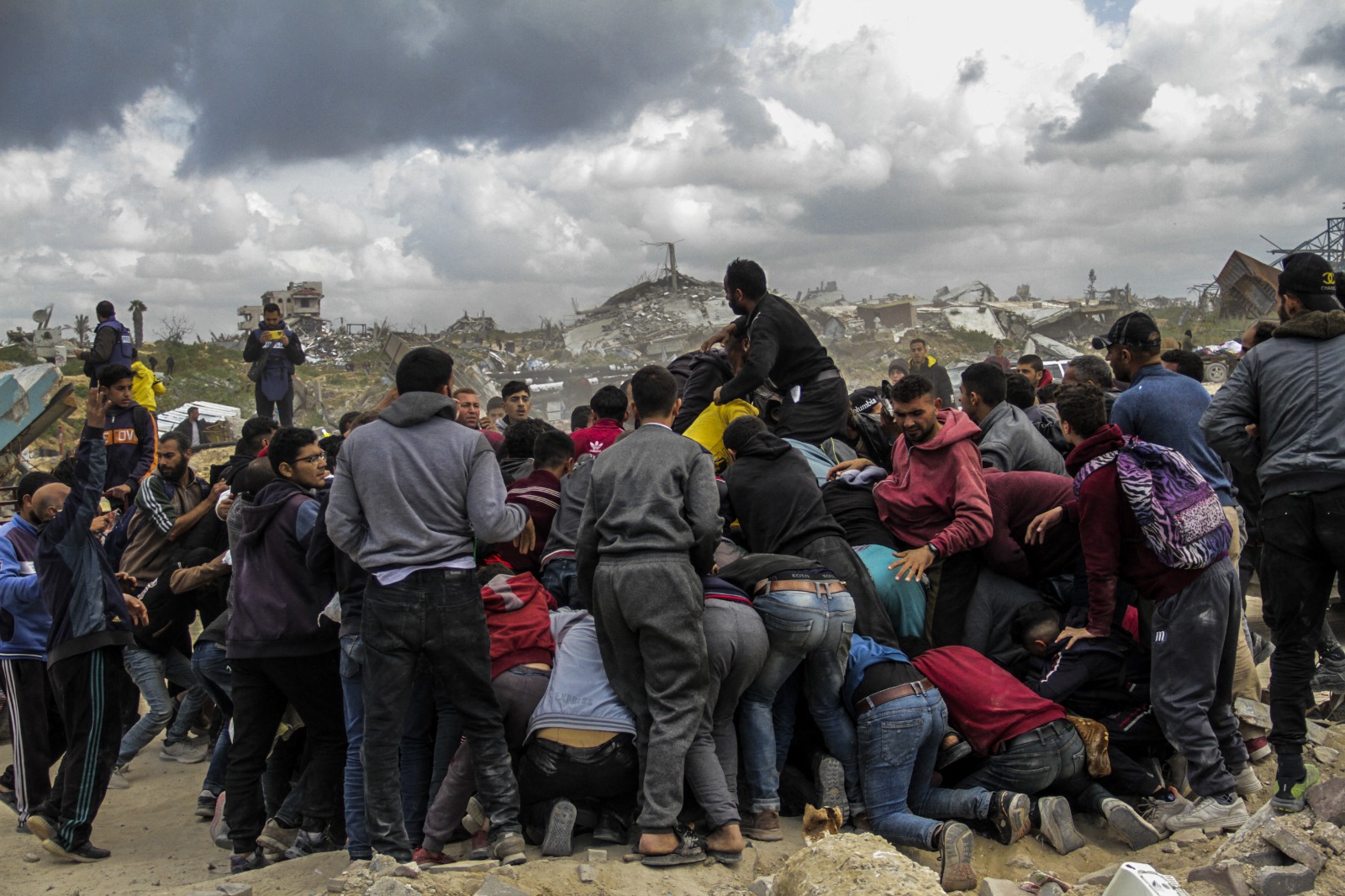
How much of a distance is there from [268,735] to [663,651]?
2.18 meters

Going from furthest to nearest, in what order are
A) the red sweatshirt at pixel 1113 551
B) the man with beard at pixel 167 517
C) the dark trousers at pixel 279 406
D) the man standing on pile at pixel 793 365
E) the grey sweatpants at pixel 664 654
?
the dark trousers at pixel 279 406, the man with beard at pixel 167 517, the man standing on pile at pixel 793 365, the red sweatshirt at pixel 1113 551, the grey sweatpants at pixel 664 654

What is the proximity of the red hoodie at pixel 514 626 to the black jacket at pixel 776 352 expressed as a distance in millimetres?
1833

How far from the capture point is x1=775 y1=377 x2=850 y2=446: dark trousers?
19.0 ft

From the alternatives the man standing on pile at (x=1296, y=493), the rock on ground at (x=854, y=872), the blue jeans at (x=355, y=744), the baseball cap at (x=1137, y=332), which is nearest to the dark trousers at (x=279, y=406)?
the blue jeans at (x=355, y=744)

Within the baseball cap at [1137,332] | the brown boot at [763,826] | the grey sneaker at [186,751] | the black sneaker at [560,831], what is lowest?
the grey sneaker at [186,751]

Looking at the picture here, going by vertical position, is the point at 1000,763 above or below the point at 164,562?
below

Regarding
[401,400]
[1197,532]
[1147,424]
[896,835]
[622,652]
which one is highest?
[401,400]

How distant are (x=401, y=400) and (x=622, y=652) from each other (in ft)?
4.60

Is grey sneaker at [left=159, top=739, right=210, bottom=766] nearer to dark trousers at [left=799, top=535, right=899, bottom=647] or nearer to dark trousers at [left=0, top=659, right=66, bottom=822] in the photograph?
dark trousers at [left=0, top=659, right=66, bottom=822]

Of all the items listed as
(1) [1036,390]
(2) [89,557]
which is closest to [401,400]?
(2) [89,557]

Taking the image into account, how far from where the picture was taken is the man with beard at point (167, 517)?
604 cm

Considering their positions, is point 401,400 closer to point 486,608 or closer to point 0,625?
point 486,608

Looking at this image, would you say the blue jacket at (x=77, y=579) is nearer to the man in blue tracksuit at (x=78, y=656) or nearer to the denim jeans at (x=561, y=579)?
the man in blue tracksuit at (x=78, y=656)

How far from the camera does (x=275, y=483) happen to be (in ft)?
14.9
